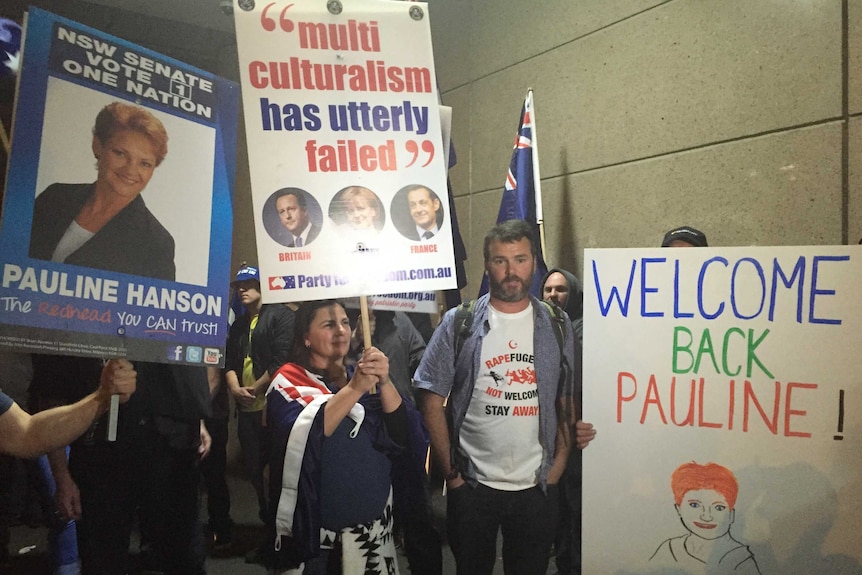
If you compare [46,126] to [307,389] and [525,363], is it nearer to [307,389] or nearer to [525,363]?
[307,389]

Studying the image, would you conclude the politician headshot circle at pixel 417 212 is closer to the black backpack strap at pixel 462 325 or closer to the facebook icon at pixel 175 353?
the black backpack strap at pixel 462 325

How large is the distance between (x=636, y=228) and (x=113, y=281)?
212 centimetres

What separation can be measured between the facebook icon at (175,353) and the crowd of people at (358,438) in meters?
0.18

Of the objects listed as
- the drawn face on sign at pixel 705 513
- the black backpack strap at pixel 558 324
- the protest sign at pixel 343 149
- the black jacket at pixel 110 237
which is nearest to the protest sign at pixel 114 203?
the black jacket at pixel 110 237

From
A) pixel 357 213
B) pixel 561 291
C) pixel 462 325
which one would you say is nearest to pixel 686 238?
pixel 561 291

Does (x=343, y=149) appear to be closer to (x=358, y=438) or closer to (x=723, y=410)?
(x=358, y=438)

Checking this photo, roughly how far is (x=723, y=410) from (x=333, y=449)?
1092mm

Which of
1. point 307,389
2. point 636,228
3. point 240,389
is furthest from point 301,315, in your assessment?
point 636,228

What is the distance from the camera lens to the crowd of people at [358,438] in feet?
5.35

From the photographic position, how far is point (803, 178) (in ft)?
6.98

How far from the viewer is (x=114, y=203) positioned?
1503 millimetres

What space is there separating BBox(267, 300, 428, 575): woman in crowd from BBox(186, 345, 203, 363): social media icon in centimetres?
22

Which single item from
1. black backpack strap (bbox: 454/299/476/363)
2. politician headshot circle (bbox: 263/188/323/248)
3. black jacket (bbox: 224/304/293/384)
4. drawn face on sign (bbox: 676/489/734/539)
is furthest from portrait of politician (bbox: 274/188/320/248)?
drawn face on sign (bbox: 676/489/734/539)

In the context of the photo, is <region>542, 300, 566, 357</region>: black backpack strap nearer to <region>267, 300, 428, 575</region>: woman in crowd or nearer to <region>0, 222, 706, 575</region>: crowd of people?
<region>0, 222, 706, 575</region>: crowd of people
